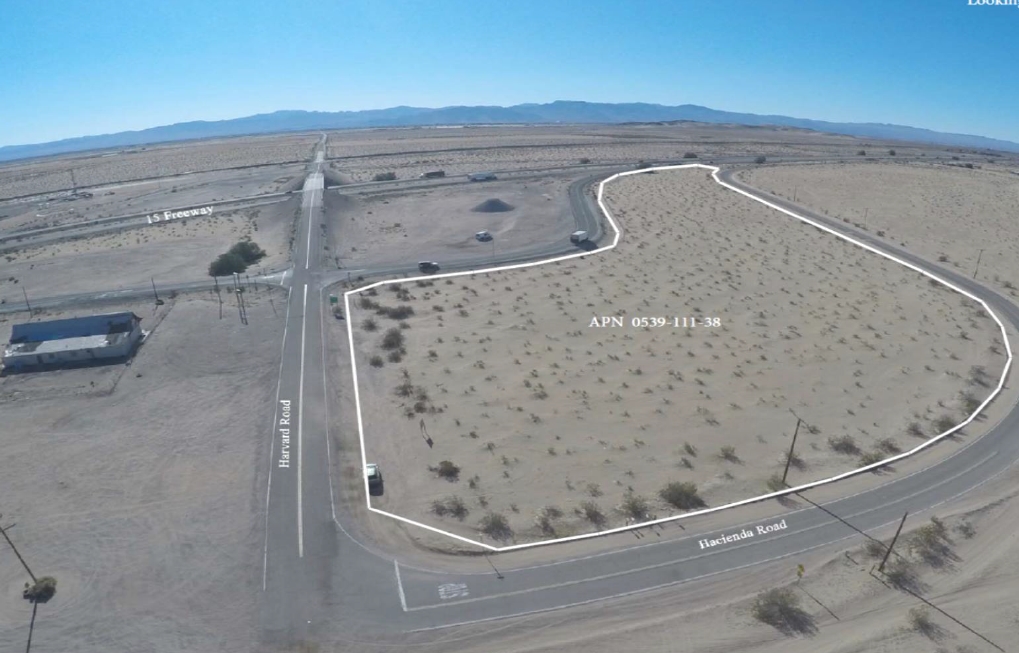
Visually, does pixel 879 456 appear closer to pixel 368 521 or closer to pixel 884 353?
pixel 884 353

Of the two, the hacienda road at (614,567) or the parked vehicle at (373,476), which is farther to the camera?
the parked vehicle at (373,476)

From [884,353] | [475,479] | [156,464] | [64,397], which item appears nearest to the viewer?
[475,479]

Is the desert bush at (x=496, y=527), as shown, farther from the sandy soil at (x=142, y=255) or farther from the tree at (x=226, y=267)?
the sandy soil at (x=142, y=255)

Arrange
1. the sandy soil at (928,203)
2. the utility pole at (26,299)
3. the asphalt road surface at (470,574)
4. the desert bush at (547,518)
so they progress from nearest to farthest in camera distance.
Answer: the asphalt road surface at (470,574) → the desert bush at (547,518) → the utility pole at (26,299) → the sandy soil at (928,203)

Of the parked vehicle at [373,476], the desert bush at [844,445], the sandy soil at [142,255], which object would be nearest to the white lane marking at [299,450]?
the parked vehicle at [373,476]

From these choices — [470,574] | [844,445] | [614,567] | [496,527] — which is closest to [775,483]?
[844,445]

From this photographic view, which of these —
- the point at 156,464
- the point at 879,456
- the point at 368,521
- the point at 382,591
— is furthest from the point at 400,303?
the point at 879,456

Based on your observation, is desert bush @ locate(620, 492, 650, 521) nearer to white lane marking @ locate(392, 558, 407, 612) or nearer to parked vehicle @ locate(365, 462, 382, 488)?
white lane marking @ locate(392, 558, 407, 612)
